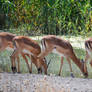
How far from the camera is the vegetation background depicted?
34.0 feet

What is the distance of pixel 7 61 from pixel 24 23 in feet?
17.3

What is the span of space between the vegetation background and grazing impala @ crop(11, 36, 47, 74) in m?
2.80

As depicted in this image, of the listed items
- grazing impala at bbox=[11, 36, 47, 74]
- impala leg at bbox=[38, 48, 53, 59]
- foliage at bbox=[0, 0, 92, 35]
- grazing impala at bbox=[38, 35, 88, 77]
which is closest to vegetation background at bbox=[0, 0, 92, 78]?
foliage at bbox=[0, 0, 92, 35]

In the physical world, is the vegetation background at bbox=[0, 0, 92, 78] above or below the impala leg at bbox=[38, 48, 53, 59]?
above

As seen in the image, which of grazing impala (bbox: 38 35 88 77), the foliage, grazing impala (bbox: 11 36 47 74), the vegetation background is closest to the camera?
grazing impala (bbox: 11 36 47 74)

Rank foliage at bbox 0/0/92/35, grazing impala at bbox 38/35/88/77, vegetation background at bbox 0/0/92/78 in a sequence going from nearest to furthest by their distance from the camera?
grazing impala at bbox 38/35/88/77
vegetation background at bbox 0/0/92/78
foliage at bbox 0/0/92/35

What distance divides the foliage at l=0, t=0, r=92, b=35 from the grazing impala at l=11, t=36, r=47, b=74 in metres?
3.69

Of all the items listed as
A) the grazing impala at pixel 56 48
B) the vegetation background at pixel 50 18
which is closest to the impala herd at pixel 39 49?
the grazing impala at pixel 56 48

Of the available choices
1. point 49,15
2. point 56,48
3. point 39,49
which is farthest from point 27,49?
point 49,15

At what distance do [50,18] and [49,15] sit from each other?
30 cm

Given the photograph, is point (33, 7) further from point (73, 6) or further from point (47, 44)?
point (47, 44)

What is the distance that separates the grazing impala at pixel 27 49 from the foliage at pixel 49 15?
3692 mm

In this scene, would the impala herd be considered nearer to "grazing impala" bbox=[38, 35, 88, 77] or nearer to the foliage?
"grazing impala" bbox=[38, 35, 88, 77]

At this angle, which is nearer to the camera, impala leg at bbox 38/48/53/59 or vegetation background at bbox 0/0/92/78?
impala leg at bbox 38/48/53/59
